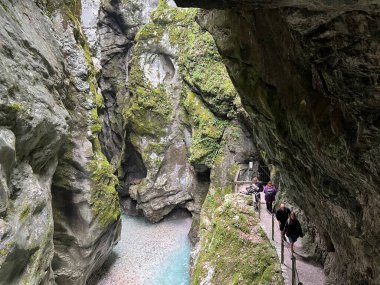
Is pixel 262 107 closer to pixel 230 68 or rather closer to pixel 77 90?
pixel 230 68

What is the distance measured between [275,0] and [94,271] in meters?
20.7

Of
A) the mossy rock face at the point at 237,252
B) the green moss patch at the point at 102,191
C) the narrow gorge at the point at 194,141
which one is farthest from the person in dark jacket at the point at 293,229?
the green moss patch at the point at 102,191

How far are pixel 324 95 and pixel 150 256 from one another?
69.6ft

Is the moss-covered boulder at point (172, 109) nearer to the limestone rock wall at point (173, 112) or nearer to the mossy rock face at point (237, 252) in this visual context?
the limestone rock wall at point (173, 112)

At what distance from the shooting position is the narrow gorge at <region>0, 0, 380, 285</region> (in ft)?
15.0

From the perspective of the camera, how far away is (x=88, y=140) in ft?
58.2

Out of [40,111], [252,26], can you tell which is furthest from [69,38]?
[252,26]

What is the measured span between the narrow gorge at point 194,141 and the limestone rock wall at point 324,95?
0.03 meters

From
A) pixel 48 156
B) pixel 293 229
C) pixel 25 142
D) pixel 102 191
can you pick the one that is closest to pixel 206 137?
pixel 102 191

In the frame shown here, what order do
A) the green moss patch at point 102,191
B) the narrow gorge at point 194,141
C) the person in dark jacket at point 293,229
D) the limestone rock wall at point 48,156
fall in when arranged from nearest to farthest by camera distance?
the narrow gorge at point 194,141, the limestone rock wall at point 48,156, the person in dark jacket at point 293,229, the green moss patch at point 102,191

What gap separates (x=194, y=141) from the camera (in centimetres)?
2598

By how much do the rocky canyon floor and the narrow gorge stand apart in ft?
0.46

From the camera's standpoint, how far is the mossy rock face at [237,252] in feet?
35.9

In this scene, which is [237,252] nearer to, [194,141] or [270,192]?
[270,192]
